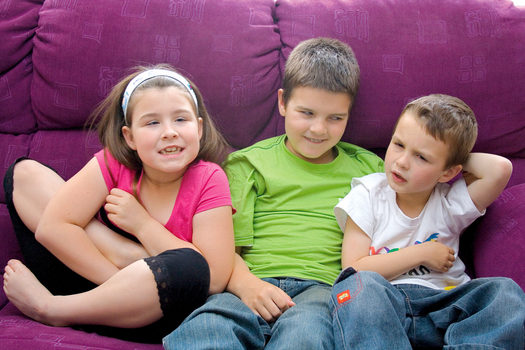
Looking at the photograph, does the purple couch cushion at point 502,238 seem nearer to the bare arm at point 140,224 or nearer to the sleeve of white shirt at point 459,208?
the sleeve of white shirt at point 459,208

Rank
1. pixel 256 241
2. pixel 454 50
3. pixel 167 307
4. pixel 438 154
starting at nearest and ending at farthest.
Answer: pixel 167 307 → pixel 438 154 → pixel 256 241 → pixel 454 50

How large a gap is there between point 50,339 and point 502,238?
115cm

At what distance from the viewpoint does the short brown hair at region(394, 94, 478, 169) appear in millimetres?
1142

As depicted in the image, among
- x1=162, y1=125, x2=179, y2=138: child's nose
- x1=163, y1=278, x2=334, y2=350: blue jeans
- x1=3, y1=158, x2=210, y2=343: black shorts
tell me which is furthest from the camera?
x1=162, y1=125, x2=179, y2=138: child's nose

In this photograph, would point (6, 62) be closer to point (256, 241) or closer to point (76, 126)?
point (76, 126)

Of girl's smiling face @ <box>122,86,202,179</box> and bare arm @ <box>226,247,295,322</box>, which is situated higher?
girl's smiling face @ <box>122,86,202,179</box>

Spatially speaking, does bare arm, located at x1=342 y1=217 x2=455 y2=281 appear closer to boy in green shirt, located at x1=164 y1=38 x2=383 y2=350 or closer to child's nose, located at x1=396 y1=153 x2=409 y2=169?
boy in green shirt, located at x1=164 y1=38 x2=383 y2=350

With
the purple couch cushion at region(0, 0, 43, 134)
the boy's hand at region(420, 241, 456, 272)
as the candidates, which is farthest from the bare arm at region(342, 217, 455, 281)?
the purple couch cushion at region(0, 0, 43, 134)

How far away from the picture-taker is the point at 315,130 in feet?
4.07

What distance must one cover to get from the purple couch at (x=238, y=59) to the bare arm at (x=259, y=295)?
1.63ft

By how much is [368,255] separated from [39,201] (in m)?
0.88

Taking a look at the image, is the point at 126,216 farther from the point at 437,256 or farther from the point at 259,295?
the point at 437,256

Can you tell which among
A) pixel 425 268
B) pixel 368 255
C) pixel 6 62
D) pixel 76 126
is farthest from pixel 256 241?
pixel 6 62

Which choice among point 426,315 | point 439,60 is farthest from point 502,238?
point 439,60
